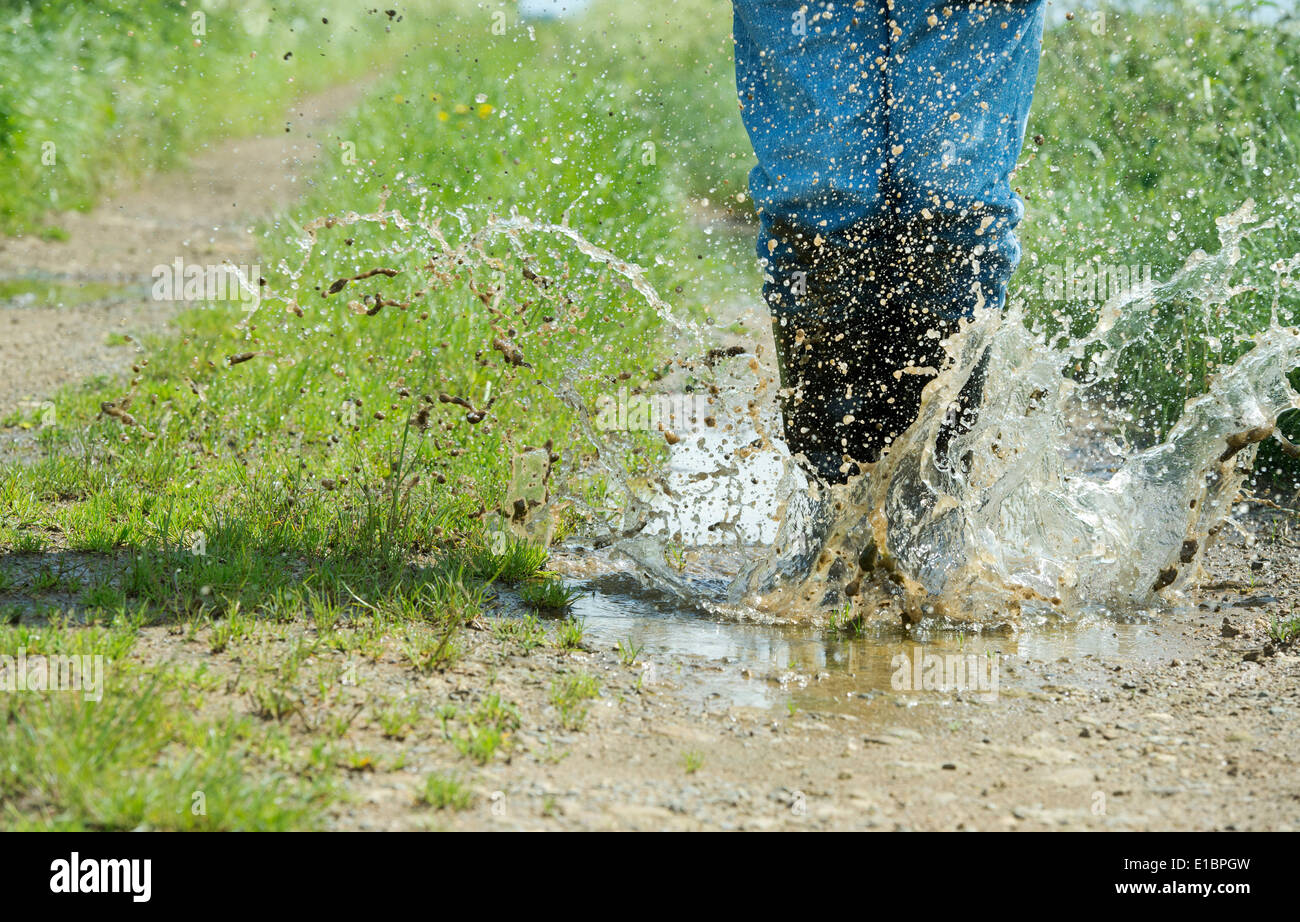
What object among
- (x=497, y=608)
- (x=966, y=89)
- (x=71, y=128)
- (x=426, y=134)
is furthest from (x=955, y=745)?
(x=71, y=128)

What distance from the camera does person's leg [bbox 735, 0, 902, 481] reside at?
9.24 ft

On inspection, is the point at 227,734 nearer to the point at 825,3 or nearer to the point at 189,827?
the point at 189,827

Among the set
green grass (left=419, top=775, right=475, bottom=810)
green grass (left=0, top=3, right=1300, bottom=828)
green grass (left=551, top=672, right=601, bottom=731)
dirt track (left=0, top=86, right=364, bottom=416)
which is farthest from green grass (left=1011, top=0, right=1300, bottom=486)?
dirt track (left=0, top=86, right=364, bottom=416)

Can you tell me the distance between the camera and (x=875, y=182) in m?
2.85

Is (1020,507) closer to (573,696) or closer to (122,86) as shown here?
(573,696)

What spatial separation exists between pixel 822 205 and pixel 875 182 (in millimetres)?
121

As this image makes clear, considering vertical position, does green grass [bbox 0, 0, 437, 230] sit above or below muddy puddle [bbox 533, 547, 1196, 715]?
above

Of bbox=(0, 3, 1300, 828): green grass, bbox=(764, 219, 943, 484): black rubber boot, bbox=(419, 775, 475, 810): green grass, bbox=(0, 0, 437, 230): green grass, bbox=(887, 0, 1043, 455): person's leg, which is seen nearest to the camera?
bbox=(419, 775, 475, 810): green grass

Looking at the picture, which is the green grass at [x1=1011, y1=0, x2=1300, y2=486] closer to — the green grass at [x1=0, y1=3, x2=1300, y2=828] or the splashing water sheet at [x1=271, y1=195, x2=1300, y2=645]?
the green grass at [x1=0, y1=3, x2=1300, y2=828]

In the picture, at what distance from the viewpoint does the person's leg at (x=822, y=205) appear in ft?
9.24

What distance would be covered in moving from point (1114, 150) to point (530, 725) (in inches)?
166

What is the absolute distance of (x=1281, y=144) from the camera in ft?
15.4

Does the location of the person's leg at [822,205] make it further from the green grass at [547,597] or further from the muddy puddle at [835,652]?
the green grass at [547,597]

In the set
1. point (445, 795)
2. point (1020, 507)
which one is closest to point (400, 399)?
point (1020, 507)
